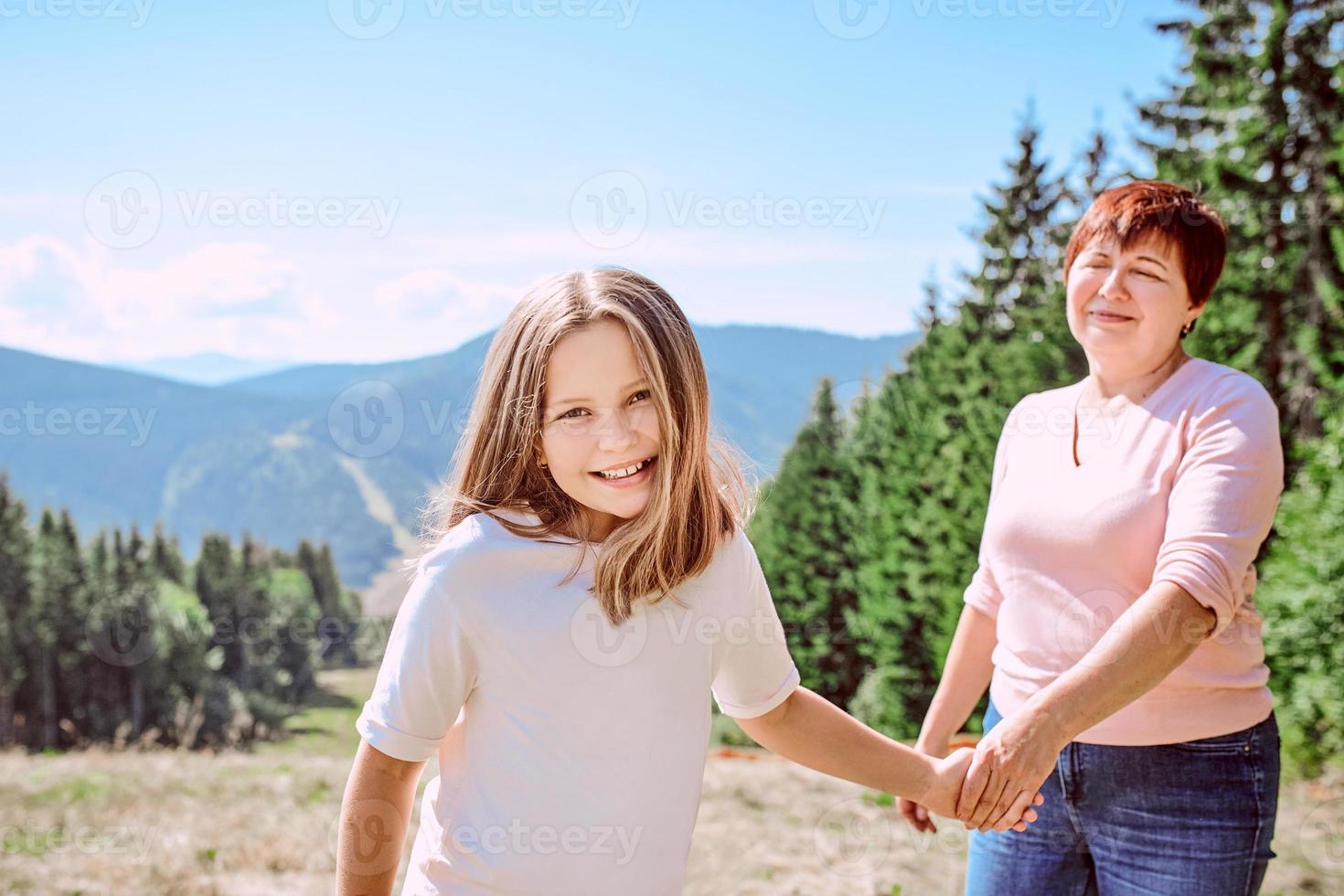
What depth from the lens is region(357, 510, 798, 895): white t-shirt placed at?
1.72 m

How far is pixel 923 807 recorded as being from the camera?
2.73 meters

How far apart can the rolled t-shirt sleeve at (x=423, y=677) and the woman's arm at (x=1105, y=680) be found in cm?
120

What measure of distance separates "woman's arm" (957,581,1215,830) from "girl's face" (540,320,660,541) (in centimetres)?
99

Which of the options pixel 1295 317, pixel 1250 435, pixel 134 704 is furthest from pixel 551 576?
pixel 134 704

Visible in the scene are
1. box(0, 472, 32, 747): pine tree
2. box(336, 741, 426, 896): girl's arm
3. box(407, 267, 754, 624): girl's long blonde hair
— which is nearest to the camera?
box(336, 741, 426, 896): girl's arm

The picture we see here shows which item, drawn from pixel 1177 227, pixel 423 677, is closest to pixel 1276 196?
pixel 1177 227

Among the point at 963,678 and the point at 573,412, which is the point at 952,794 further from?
the point at 573,412

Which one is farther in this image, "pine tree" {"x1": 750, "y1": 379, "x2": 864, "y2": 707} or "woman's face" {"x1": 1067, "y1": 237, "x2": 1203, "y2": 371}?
"pine tree" {"x1": 750, "y1": 379, "x2": 864, "y2": 707}

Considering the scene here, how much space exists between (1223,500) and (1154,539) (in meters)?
0.17

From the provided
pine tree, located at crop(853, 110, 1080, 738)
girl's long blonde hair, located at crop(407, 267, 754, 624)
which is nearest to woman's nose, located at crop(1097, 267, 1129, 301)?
girl's long blonde hair, located at crop(407, 267, 754, 624)

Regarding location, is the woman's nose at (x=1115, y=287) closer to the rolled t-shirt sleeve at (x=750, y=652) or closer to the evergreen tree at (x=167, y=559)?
the rolled t-shirt sleeve at (x=750, y=652)

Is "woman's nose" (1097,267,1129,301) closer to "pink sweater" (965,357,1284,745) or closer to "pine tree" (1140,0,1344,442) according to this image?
"pink sweater" (965,357,1284,745)

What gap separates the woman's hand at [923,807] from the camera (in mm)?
2697

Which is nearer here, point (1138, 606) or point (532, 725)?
point (532, 725)
